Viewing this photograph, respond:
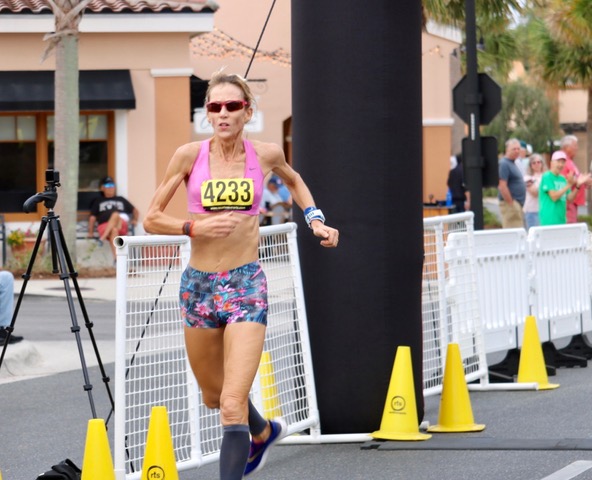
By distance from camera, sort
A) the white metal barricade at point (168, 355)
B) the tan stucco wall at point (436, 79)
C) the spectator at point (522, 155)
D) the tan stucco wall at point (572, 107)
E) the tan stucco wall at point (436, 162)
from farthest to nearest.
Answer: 1. the tan stucco wall at point (572, 107)
2. the tan stucco wall at point (436, 79)
3. the tan stucco wall at point (436, 162)
4. the spectator at point (522, 155)
5. the white metal barricade at point (168, 355)

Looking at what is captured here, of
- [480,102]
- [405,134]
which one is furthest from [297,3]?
[480,102]

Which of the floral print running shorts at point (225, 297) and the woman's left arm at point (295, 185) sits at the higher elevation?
the woman's left arm at point (295, 185)

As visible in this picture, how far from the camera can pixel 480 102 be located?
19328 millimetres

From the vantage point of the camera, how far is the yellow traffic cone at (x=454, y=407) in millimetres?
9141

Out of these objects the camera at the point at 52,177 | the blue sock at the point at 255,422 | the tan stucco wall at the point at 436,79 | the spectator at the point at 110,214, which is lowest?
the blue sock at the point at 255,422

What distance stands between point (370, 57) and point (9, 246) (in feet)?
57.2

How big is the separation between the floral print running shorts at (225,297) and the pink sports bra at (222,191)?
0.91ft

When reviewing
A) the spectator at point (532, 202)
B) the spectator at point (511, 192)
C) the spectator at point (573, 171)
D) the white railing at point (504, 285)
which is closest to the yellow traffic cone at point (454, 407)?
the white railing at point (504, 285)

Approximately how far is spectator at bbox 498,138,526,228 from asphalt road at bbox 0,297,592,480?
853 cm

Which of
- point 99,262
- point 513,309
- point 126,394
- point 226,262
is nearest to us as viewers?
point 226,262

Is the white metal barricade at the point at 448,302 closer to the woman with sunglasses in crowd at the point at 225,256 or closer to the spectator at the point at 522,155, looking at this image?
the woman with sunglasses in crowd at the point at 225,256

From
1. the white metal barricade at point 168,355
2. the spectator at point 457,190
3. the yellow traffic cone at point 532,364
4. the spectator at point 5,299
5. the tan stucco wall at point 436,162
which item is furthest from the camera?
the tan stucco wall at point 436,162

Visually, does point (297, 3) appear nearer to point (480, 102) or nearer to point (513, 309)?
point (513, 309)

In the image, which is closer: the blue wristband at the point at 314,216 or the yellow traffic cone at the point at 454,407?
the blue wristband at the point at 314,216
